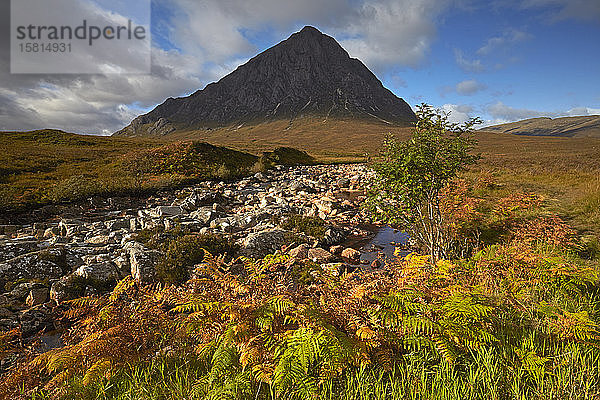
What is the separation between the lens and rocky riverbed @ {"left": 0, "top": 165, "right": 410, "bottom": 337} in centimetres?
734

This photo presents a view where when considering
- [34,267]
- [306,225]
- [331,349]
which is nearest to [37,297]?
[34,267]

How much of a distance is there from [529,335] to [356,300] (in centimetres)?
232

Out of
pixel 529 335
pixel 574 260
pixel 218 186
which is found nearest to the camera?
pixel 529 335

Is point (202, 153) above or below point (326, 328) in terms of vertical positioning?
above

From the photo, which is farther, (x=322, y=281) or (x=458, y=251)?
(x=458, y=251)

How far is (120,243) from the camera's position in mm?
10703

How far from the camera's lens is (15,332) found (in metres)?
3.96

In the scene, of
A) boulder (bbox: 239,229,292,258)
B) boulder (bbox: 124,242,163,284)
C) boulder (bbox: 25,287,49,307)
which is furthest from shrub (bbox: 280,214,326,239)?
boulder (bbox: 25,287,49,307)

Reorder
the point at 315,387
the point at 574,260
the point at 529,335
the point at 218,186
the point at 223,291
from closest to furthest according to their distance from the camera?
the point at 315,387 → the point at 529,335 → the point at 223,291 → the point at 574,260 → the point at 218,186

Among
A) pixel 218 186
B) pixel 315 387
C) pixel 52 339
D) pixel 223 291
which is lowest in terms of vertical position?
pixel 52 339

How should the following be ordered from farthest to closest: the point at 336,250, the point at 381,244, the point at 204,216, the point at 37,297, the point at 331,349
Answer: the point at 204,216 < the point at 381,244 < the point at 336,250 < the point at 37,297 < the point at 331,349

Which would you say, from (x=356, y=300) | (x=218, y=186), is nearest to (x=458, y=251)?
(x=356, y=300)

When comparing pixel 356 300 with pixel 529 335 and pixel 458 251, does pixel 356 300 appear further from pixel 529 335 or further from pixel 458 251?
pixel 458 251

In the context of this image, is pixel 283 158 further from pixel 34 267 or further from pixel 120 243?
pixel 34 267
